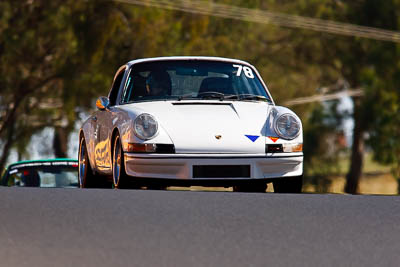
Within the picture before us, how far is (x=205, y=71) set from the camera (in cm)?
1198

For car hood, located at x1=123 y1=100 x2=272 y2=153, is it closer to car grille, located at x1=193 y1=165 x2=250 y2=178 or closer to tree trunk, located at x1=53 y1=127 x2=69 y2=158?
car grille, located at x1=193 y1=165 x2=250 y2=178

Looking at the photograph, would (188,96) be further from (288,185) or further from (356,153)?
(356,153)

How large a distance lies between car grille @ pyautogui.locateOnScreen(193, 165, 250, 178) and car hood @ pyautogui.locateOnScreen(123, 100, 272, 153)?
16cm

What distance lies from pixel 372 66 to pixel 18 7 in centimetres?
1829

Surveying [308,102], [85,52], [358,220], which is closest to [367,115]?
[308,102]

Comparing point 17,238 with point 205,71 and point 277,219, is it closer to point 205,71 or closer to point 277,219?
point 277,219

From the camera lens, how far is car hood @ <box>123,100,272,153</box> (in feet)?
34.5

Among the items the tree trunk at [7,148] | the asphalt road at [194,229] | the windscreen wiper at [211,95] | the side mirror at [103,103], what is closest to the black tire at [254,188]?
the windscreen wiper at [211,95]

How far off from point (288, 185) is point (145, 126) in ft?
5.43

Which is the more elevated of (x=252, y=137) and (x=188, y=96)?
(x=188, y=96)

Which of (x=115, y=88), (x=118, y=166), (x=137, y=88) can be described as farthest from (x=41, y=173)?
(x=118, y=166)

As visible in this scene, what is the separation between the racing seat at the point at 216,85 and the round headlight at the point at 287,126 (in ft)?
3.46

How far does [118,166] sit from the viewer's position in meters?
11.0

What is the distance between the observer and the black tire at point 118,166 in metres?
10.8
